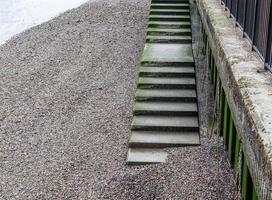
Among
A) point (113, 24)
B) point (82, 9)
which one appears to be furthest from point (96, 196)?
point (82, 9)

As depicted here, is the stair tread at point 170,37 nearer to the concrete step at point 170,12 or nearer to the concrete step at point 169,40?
the concrete step at point 169,40

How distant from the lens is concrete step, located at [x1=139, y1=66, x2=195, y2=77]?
11875 mm

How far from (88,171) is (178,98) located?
310 centimetres

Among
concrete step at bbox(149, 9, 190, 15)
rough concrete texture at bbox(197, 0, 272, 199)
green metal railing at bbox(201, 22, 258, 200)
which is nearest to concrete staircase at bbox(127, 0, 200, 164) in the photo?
green metal railing at bbox(201, 22, 258, 200)

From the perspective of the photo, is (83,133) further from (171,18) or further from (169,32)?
(171,18)

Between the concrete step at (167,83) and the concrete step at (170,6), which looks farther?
the concrete step at (170,6)

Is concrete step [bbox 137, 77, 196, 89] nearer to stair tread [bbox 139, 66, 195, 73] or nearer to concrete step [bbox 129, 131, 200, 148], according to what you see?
stair tread [bbox 139, 66, 195, 73]

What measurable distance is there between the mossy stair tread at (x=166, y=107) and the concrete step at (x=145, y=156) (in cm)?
132

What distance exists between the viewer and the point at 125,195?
25.5ft

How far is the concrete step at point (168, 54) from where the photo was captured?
12.5 metres

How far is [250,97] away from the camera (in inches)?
200

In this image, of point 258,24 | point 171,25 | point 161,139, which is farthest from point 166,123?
point 171,25

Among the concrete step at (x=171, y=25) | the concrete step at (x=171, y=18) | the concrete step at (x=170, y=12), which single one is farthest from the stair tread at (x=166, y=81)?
the concrete step at (x=170, y=12)

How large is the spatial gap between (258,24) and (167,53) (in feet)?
22.3
